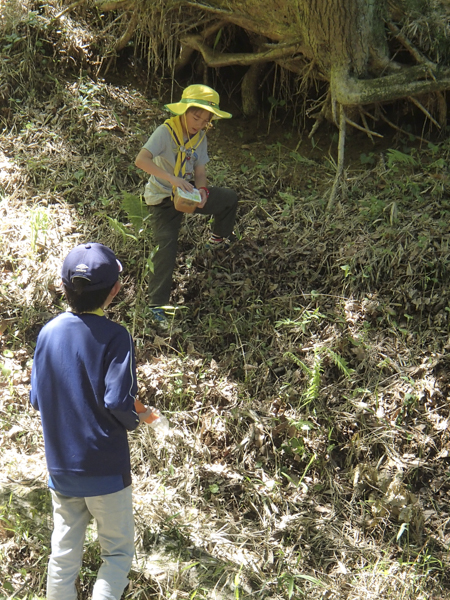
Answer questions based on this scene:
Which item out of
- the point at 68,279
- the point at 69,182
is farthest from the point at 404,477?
the point at 69,182

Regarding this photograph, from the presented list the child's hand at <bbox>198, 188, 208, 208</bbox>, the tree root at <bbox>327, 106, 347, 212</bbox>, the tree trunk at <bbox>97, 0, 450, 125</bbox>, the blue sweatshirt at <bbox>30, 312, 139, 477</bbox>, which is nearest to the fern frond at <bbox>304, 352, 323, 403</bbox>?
the child's hand at <bbox>198, 188, 208, 208</bbox>

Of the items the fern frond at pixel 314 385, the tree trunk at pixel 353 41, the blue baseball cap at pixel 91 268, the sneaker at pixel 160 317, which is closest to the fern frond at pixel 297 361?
the fern frond at pixel 314 385

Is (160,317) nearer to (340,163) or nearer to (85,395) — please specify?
(85,395)

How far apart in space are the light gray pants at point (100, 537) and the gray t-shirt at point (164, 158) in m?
2.43

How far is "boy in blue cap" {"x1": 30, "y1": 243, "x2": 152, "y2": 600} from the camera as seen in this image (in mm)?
2510

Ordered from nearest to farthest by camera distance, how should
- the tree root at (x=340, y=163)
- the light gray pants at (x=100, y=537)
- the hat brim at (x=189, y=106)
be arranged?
the light gray pants at (x=100, y=537)
the hat brim at (x=189, y=106)
the tree root at (x=340, y=163)

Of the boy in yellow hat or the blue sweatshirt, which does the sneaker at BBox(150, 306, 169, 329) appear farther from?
the blue sweatshirt

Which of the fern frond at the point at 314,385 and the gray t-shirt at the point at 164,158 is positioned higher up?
the gray t-shirt at the point at 164,158

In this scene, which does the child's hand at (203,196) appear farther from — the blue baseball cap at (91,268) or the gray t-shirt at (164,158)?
the blue baseball cap at (91,268)

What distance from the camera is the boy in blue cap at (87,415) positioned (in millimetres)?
2510

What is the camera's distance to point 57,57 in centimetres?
645

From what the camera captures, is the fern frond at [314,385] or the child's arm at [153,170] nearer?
the fern frond at [314,385]

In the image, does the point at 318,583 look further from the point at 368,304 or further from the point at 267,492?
the point at 368,304

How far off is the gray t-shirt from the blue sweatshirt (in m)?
2.02
